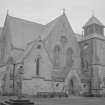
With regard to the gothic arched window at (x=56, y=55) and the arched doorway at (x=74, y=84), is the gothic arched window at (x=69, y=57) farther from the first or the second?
the arched doorway at (x=74, y=84)

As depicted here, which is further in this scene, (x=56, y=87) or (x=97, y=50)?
(x=97, y=50)

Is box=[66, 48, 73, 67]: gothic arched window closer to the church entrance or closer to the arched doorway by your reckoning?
the arched doorway

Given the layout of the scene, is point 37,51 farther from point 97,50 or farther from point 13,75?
point 97,50

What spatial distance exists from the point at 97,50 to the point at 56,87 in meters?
14.0

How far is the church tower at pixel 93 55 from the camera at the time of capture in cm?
4566

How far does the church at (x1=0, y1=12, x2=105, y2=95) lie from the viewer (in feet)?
126

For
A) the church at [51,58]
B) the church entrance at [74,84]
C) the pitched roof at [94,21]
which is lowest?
the church entrance at [74,84]

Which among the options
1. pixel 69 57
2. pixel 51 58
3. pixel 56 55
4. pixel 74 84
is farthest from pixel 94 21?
pixel 74 84

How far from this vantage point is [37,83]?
37.7 m

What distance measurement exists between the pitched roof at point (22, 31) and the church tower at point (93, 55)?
1212cm

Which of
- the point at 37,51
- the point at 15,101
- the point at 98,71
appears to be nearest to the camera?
the point at 15,101

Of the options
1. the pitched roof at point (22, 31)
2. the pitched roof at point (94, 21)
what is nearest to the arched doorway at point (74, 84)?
the pitched roof at point (22, 31)

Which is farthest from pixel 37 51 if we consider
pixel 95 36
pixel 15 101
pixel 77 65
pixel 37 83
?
pixel 15 101

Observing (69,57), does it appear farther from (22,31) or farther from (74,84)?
(22,31)
